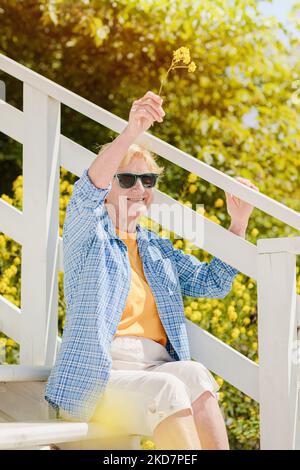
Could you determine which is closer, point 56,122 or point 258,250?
point 258,250

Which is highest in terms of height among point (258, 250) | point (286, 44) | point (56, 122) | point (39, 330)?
point (286, 44)

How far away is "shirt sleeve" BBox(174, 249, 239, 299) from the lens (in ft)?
8.38

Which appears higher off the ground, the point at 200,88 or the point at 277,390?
the point at 200,88

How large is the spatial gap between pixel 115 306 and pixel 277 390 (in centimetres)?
50

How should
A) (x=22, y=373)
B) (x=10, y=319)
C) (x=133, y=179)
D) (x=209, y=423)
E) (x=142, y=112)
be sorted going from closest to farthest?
(x=209, y=423)
(x=142, y=112)
(x=22, y=373)
(x=133, y=179)
(x=10, y=319)

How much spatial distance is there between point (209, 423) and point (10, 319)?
882 millimetres

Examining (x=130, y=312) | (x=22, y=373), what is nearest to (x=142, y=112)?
(x=130, y=312)

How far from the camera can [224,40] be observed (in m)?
5.23

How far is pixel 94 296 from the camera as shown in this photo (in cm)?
226

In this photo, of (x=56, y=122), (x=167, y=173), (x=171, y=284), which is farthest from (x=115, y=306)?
(x=167, y=173)

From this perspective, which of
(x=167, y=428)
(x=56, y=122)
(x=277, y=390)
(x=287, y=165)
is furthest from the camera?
(x=287, y=165)

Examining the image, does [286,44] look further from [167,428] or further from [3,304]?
[167,428]

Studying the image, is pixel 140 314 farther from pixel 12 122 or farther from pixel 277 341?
pixel 12 122

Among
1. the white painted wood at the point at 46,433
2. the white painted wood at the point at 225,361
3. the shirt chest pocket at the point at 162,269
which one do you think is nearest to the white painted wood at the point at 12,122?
the shirt chest pocket at the point at 162,269
